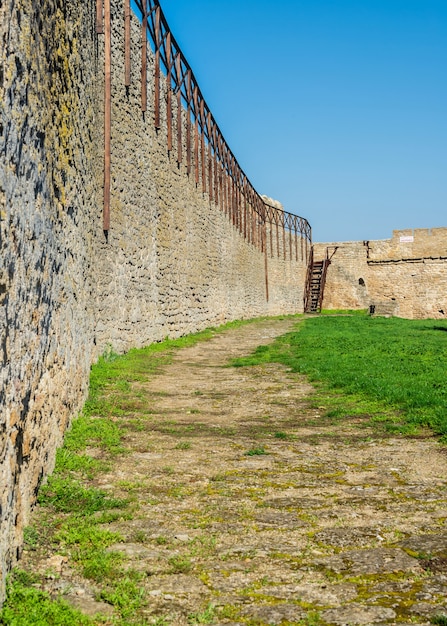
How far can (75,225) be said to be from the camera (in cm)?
531

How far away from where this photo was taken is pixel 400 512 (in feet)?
11.1

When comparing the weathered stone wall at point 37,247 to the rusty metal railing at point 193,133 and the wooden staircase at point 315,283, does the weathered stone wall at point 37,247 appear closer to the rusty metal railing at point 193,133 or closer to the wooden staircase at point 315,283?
the rusty metal railing at point 193,133

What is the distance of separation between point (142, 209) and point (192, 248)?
13.8ft

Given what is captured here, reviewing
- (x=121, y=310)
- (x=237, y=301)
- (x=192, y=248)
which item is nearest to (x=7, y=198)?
(x=121, y=310)

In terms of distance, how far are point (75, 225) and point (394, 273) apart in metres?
33.4

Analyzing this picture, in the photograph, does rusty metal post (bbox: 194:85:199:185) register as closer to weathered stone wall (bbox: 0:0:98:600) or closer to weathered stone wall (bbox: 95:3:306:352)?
weathered stone wall (bbox: 95:3:306:352)

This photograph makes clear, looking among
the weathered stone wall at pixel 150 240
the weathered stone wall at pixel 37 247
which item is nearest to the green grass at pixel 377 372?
the weathered stone wall at pixel 150 240

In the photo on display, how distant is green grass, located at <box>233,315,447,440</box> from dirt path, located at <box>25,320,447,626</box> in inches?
23.7

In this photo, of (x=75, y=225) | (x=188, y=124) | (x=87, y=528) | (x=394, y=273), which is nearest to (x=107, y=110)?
(x=75, y=225)

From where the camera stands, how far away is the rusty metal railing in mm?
11305

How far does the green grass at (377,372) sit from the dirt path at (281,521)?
60 centimetres

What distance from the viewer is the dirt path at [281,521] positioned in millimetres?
2449

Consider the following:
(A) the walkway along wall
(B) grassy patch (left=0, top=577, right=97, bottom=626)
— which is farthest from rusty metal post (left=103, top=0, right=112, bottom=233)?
(B) grassy patch (left=0, top=577, right=97, bottom=626)

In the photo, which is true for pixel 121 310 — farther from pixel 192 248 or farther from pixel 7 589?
pixel 7 589
